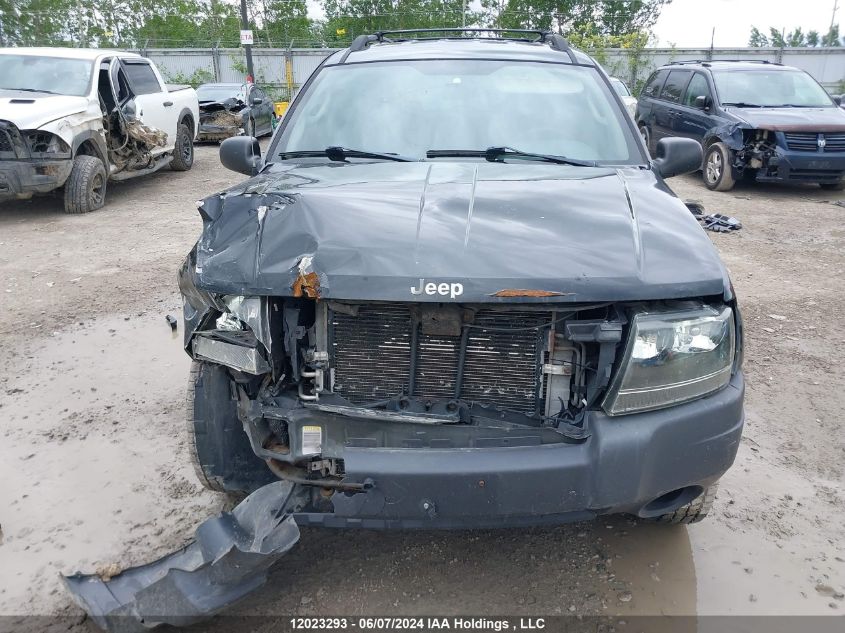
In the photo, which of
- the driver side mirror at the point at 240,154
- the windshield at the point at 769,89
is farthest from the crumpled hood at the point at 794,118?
the driver side mirror at the point at 240,154

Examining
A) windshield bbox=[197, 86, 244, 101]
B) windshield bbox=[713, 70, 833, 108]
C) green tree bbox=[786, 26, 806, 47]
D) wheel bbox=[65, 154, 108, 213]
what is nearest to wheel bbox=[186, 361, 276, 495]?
wheel bbox=[65, 154, 108, 213]

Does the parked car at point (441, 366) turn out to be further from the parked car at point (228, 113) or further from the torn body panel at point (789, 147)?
the parked car at point (228, 113)

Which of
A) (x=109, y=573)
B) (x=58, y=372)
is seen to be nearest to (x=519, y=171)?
(x=109, y=573)

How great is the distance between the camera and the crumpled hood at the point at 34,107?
24.2 feet

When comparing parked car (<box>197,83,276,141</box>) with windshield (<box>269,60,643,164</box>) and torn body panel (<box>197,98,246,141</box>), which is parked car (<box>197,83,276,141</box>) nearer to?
torn body panel (<box>197,98,246,141</box>)

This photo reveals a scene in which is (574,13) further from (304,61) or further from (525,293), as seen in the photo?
(525,293)

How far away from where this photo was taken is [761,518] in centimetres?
288

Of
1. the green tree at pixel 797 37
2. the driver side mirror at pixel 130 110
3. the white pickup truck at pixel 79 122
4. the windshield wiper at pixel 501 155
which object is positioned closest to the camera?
the windshield wiper at pixel 501 155

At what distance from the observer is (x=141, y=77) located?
10.0 metres

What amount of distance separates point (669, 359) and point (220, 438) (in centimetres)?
156

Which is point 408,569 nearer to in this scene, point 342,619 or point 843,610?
point 342,619

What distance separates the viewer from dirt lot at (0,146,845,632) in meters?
2.44

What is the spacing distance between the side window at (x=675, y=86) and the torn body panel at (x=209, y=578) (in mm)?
10859

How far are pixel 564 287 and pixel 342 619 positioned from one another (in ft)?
4.37
